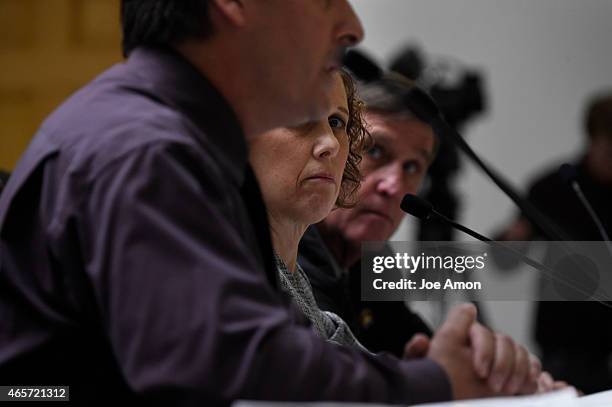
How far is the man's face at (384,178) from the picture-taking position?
198 cm

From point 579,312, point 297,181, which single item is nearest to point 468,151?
point 297,181

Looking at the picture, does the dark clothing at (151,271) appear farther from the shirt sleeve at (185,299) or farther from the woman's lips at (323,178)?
the woman's lips at (323,178)

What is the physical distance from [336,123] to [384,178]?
1.79 ft

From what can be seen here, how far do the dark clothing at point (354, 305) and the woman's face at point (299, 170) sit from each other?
0.80 feet

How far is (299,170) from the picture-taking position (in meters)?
1.46

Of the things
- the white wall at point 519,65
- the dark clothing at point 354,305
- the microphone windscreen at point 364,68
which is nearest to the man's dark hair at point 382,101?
the dark clothing at point 354,305

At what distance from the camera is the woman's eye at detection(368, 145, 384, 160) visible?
2.02 metres

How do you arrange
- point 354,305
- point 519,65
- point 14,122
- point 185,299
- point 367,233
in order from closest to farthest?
point 185,299 → point 354,305 → point 367,233 → point 14,122 → point 519,65

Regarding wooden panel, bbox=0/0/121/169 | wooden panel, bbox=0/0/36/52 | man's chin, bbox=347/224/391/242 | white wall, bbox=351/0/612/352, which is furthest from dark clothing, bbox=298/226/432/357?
white wall, bbox=351/0/612/352

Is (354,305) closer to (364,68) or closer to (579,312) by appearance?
(364,68)

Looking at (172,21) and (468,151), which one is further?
(468,151)

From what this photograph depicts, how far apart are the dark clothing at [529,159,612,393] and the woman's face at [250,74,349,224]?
1.29m

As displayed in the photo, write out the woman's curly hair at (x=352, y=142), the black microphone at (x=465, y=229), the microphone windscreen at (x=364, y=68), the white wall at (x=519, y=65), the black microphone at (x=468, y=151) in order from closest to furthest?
the microphone windscreen at (x=364, y=68), the black microphone at (x=465, y=229), the black microphone at (x=468, y=151), the woman's curly hair at (x=352, y=142), the white wall at (x=519, y=65)

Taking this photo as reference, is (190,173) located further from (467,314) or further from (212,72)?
(467,314)
